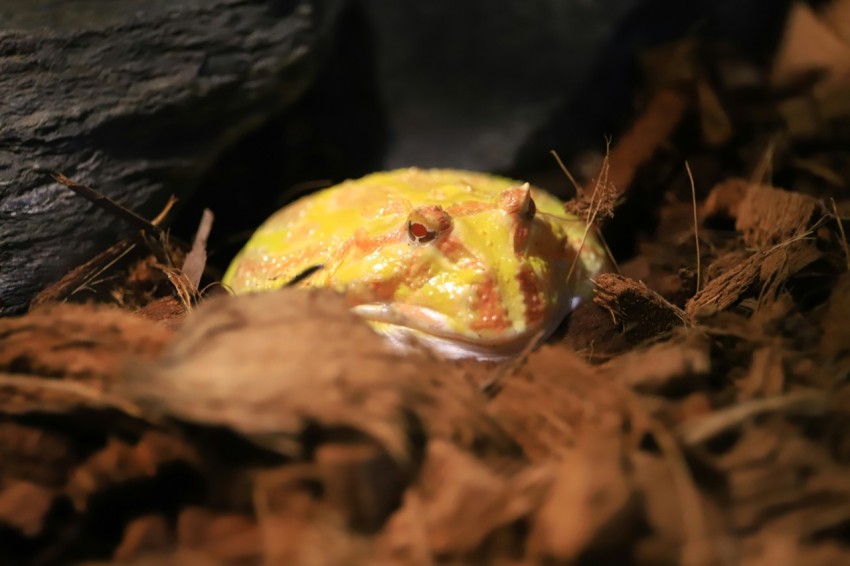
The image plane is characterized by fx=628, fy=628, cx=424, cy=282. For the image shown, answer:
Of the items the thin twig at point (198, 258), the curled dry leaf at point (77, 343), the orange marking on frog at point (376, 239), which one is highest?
the curled dry leaf at point (77, 343)

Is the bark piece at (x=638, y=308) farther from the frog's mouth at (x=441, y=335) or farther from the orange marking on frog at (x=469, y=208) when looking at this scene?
the orange marking on frog at (x=469, y=208)

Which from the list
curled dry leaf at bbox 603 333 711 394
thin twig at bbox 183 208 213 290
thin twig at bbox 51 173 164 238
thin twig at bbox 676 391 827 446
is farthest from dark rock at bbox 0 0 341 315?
thin twig at bbox 676 391 827 446

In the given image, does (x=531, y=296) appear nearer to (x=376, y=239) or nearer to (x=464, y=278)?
(x=464, y=278)

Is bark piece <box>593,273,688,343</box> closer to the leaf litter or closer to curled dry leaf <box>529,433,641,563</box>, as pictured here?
the leaf litter

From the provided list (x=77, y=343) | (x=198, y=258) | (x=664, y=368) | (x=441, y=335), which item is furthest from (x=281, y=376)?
(x=198, y=258)

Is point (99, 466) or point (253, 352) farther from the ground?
point (253, 352)

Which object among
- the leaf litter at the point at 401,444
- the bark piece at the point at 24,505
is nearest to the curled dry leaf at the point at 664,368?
the leaf litter at the point at 401,444

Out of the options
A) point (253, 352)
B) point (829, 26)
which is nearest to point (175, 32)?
point (253, 352)

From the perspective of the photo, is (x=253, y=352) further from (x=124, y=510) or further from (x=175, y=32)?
(x=175, y=32)

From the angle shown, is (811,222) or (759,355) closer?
(759,355)
